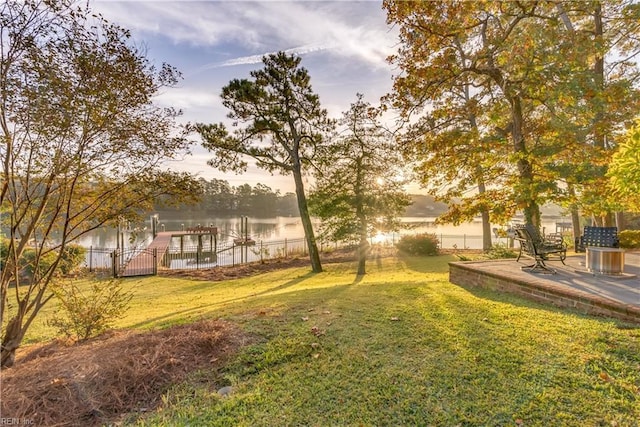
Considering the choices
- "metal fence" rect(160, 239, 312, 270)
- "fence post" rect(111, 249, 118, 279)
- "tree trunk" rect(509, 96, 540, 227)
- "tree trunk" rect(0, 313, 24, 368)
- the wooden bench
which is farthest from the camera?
"metal fence" rect(160, 239, 312, 270)

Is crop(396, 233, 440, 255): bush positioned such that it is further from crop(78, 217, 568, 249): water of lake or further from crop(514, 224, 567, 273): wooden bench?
crop(514, 224, 567, 273): wooden bench

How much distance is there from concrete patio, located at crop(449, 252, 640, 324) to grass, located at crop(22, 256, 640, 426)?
0.87ft

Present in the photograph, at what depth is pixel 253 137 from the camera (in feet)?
38.6

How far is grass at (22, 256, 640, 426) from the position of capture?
2047 mm

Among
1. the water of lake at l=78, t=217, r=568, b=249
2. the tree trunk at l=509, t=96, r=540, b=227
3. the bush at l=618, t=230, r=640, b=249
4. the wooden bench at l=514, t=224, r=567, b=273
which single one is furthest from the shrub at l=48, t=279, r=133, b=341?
the bush at l=618, t=230, r=640, b=249

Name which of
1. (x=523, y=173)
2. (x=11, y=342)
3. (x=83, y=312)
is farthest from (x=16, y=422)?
(x=523, y=173)

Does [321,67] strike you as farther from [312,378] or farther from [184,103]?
[312,378]

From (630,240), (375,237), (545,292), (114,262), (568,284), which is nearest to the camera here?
(545,292)

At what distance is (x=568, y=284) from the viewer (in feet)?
15.2

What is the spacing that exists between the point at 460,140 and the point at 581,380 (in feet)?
23.6

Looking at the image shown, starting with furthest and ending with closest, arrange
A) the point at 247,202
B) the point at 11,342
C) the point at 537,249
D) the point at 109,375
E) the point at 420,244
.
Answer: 1. the point at 247,202
2. the point at 420,244
3. the point at 537,249
4. the point at 11,342
5. the point at 109,375

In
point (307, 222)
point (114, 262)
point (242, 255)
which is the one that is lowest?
point (242, 255)

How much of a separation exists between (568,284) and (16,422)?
6.52 meters

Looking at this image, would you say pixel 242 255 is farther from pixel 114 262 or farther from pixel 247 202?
pixel 247 202
